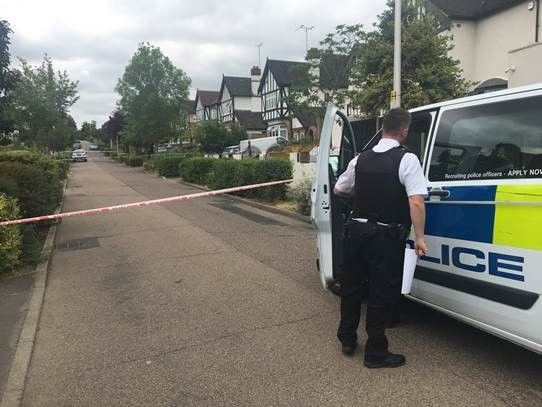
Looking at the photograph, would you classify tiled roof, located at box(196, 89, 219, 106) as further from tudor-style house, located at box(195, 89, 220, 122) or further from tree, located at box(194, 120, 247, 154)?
tree, located at box(194, 120, 247, 154)

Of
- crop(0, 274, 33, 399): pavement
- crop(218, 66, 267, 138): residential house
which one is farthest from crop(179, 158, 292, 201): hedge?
crop(218, 66, 267, 138): residential house

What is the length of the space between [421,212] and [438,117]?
1.01 metres

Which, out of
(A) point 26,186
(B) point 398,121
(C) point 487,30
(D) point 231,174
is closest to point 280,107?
(C) point 487,30

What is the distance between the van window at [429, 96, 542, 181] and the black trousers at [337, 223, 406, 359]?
0.73 m

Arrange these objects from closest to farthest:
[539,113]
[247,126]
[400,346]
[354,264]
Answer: [539,113], [354,264], [400,346], [247,126]

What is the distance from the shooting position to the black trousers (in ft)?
12.4

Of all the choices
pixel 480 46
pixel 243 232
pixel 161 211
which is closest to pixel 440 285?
pixel 243 232

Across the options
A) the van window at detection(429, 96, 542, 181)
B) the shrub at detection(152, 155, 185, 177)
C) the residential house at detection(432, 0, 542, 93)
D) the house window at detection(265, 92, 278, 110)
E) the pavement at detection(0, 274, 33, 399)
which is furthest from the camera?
the house window at detection(265, 92, 278, 110)

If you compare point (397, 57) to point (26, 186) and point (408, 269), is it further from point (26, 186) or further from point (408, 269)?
point (408, 269)

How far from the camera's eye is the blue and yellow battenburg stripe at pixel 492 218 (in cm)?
320

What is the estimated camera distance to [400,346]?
4305 millimetres

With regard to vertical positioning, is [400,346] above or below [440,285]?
below

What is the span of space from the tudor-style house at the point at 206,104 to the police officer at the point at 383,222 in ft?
233

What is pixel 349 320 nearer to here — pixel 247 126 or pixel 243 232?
pixel 243 232
